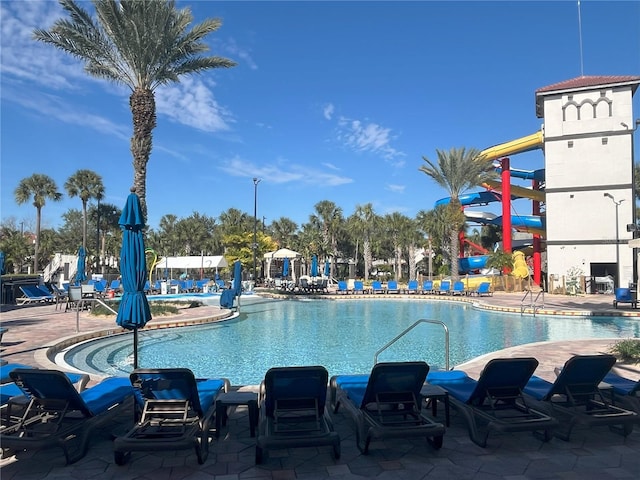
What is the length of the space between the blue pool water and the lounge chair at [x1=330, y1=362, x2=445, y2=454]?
3.91 m

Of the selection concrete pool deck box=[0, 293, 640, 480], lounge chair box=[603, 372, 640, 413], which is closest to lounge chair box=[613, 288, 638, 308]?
lounge chair box=[603, 372, 640, 413]

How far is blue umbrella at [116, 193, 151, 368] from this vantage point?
6.49 meters

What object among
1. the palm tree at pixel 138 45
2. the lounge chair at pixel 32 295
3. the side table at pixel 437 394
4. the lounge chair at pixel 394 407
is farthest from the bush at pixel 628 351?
the lounge chair at pixel 32 295

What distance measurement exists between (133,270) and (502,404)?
221 inches

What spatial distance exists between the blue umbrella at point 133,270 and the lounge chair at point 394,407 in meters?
Result: 3.87

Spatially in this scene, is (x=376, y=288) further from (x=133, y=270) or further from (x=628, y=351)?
(x=133, y=270)

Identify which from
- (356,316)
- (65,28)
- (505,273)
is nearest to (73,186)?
(65,28)

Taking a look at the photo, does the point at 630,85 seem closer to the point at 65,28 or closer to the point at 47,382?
the point at 65,28

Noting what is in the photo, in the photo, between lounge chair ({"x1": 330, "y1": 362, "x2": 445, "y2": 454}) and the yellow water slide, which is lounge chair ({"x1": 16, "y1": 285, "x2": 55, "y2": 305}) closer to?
lounge chair ({"x1": 330, "y1": 362, "x2": 445, "y2": 454})

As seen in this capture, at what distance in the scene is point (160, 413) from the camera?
3941 millimetres

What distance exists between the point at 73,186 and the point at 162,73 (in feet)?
101

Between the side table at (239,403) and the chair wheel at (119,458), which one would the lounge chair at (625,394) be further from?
the chair wheel at (119,458)

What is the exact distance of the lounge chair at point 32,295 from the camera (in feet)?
60.4

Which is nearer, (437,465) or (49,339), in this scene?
(437,465)
